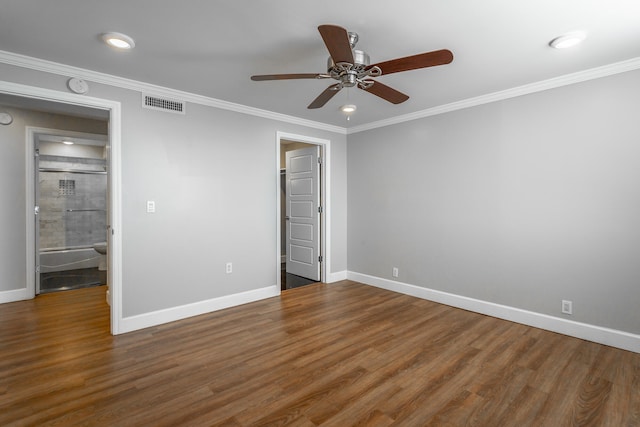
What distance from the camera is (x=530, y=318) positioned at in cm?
327

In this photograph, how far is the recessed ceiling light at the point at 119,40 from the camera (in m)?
2.23

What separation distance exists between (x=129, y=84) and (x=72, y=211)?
4442 mm

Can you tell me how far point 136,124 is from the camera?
3.20 m

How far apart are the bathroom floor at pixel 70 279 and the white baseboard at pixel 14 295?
1.14 feet

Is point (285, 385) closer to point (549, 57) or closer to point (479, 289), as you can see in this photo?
point (479, 289)

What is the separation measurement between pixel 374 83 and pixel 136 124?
2475 mm

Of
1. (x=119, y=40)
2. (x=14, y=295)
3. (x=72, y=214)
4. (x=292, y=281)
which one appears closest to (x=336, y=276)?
(x=292, y=281)

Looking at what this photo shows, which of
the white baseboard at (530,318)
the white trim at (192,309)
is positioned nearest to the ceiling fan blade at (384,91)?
the white baseboard at (530,318)

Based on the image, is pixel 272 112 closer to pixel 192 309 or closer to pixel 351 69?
pixel 351 69

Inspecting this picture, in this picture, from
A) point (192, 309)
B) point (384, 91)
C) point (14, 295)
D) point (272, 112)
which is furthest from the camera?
point (272, 112)

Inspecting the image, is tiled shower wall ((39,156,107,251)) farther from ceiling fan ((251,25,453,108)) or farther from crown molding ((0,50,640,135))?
ceiling fan ((251,25,453,108))

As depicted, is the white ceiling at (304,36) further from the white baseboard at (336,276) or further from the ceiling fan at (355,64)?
the white baseboard at (336,276)

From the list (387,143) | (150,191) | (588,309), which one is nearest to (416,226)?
(387,143)

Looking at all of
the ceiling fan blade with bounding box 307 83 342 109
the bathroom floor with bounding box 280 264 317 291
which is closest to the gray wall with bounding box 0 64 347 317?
the bathroom floor with bounding box 280 264 317 291
